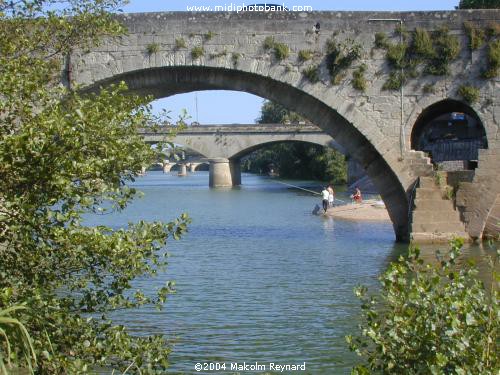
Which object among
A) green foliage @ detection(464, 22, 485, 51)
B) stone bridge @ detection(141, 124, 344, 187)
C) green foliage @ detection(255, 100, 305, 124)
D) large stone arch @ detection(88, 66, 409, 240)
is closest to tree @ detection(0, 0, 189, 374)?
large stone arch @ detection(88, 66, 409, 240)

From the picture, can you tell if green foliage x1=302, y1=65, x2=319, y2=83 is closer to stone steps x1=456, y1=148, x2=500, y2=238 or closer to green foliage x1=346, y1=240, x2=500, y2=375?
stone steps x1=456, y1=148, x2=500, y2=238

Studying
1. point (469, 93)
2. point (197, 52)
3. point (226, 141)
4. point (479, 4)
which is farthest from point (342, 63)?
point (226, 141)

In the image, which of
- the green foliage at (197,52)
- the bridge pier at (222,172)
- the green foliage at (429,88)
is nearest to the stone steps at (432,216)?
the green foliage at (429,88)

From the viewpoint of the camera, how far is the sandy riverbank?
2528 centimetres

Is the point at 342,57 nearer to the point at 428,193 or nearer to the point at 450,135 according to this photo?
the point at 428,193

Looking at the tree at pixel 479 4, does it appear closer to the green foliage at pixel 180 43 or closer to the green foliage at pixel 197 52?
the green foliage at pixel 197 52

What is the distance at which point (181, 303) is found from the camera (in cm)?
1162

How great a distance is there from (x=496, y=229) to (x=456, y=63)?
9.95 feet

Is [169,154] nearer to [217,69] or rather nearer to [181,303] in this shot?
[181,303]

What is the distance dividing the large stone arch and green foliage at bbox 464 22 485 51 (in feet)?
8.19

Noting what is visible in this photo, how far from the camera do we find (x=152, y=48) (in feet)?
53.7

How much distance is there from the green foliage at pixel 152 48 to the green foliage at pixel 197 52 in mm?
627

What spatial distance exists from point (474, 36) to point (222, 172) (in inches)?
1602

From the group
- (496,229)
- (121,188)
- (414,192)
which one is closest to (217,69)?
(414,192)
